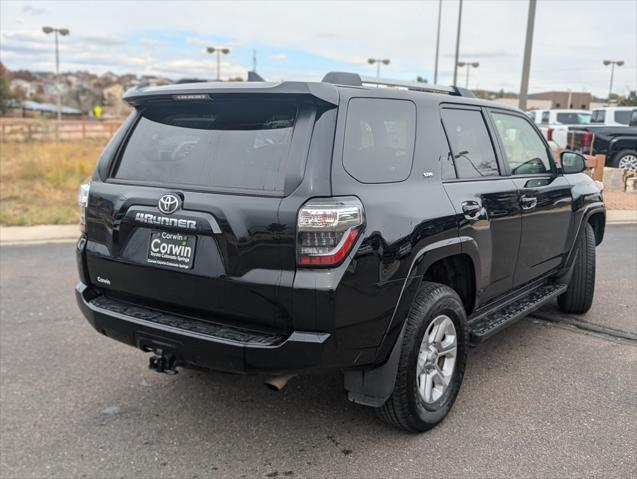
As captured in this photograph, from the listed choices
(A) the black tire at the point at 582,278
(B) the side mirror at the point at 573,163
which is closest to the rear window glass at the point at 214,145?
(B) the side mirror at the point at 573,163

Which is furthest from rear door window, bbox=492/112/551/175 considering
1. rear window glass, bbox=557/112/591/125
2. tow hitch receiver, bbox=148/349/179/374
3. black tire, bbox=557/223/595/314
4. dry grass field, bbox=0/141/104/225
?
rear window glass, bbox=557/112/591/125

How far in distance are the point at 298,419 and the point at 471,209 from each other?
62.2 inches

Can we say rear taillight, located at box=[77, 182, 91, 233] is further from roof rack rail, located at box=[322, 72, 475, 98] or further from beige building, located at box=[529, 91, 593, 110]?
beige building, located at box=[529, 91, 593, 110]

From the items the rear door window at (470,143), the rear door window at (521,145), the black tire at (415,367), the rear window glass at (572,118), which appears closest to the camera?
the black tire at (415,367)

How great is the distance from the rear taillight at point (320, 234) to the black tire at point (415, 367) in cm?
69

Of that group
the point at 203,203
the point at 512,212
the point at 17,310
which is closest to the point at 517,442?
the point at 512,212

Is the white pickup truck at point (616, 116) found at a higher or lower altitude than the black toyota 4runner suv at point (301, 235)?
higher

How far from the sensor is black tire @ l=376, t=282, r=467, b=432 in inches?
123

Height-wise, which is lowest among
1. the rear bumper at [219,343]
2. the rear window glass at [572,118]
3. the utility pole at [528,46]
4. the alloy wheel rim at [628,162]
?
the rear bumper at [219,343]

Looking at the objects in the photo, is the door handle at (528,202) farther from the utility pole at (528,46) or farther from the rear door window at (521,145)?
the utility pole at (528,46)

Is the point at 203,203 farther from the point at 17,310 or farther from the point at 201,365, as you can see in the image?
the point at 17,310

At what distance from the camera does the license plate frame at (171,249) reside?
2943 millimetres

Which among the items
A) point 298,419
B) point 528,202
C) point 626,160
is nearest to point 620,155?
point 626,160

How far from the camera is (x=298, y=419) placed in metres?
3.57
